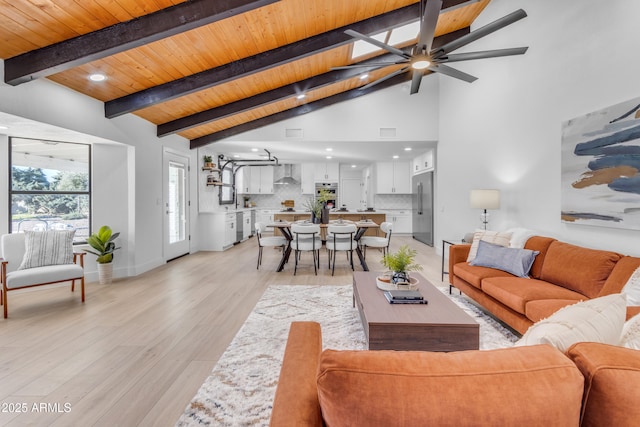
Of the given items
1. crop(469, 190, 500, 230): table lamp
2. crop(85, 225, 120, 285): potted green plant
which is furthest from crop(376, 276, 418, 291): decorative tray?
crop(85, 225, 120, 285): potted green plant

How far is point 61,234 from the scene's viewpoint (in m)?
3.76

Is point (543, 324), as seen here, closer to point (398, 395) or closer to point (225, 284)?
point (398, 395)

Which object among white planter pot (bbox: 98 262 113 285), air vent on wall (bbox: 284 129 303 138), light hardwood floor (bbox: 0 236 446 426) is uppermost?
air vent on wall (bbox: 284 129 303 138)

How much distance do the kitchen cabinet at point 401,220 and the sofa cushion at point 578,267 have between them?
6.45 m

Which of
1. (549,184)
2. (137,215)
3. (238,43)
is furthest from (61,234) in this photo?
(549,184)

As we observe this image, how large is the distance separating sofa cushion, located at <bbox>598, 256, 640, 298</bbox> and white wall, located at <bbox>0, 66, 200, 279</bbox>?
214 inches

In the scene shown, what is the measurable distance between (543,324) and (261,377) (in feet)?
5.67

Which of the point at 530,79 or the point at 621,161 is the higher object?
the point at 530,79

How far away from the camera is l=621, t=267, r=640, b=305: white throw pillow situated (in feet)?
6.45

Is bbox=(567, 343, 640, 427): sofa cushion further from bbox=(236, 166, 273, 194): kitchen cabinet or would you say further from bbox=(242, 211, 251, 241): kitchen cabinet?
bbox=(236, 166, 273, 194): kitchen cabinet

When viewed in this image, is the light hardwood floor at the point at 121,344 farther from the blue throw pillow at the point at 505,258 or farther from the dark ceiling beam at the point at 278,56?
the dark ceiling beam at the point at 278,56

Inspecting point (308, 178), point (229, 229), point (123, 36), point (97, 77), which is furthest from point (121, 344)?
point (308, 178)

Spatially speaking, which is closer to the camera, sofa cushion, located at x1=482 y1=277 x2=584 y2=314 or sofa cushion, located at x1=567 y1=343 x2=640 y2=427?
sofa cushion, located at x1=567 y1=343 x2=640 y2=427

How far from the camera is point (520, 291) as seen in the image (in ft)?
8.46
